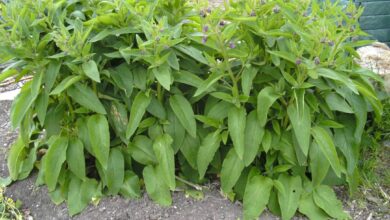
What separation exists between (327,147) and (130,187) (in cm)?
122

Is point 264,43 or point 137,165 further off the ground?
point 264,43

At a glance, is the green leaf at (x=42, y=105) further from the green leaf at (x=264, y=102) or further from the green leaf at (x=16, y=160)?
the green leaf at (x=264, y=102)

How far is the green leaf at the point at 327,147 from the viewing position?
9.34 ft

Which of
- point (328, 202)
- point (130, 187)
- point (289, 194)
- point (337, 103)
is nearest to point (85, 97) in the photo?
point (130, 187)

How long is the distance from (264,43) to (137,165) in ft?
3.75

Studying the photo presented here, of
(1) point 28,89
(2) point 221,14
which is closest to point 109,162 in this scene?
(1) point 28,89

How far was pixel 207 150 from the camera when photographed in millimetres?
2980

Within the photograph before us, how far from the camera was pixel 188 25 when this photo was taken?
312 cm

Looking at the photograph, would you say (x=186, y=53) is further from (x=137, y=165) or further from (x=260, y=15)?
(x=137, y=165)

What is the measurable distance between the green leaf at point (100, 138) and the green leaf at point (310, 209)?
1.20m

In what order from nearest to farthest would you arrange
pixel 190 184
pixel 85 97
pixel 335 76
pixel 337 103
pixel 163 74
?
pixel 335 76
pixel 163 74
pixel 85 97
pixel 337 103
pixel 190 184

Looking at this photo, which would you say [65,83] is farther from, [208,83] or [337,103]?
[337,103]

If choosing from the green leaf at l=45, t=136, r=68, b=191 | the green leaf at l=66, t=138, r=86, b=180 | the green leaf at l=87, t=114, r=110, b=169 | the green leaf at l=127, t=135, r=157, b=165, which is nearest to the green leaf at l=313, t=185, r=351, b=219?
the green leaf at l=127, t=135, r=157, b=165

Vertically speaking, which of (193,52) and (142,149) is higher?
(193,52)
